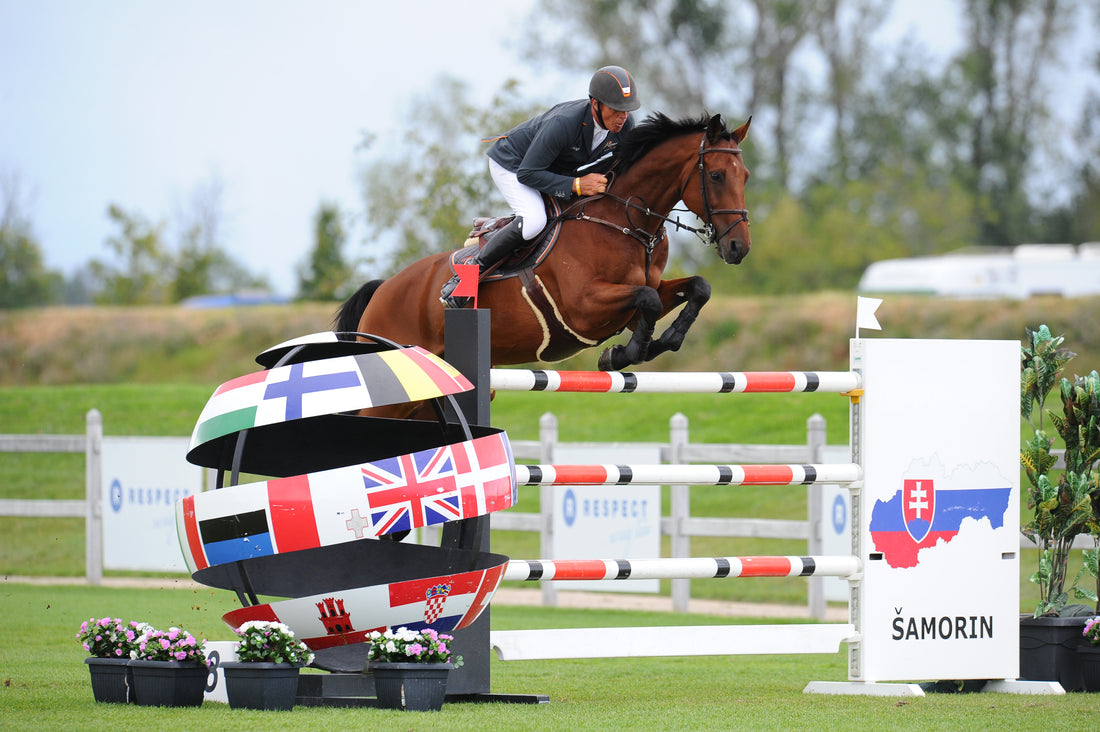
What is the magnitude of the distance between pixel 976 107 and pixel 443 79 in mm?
20248

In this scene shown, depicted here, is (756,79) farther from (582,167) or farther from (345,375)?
(345,375)

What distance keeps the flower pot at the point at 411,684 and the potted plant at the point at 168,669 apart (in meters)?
0.61

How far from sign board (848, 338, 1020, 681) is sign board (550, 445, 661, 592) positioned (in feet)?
15.8

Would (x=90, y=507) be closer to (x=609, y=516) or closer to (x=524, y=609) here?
(x=524, y=609)

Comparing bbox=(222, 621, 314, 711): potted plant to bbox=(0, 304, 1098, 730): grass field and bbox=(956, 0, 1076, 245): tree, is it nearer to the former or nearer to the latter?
bbox=(0, 304, 1098, 730): grass field

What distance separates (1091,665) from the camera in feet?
17.5

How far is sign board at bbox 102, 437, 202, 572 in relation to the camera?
1081cm

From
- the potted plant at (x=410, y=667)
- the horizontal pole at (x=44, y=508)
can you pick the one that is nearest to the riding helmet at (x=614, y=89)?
the potted plant at (x=410, y=667)

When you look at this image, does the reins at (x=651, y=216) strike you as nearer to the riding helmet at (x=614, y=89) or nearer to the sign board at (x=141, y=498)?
the riding helmet at (x=614, y=89)

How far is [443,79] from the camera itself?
1780 cm

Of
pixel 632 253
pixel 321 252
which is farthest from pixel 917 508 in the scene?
pixel 321 252

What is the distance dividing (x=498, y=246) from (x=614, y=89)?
0.91m

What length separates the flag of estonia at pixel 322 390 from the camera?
4.11 meters

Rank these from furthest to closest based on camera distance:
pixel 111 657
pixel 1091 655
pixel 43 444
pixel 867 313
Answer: pixel 43 444 < pixel 1091 655 < pixel 867 313 < pixel 111 657
